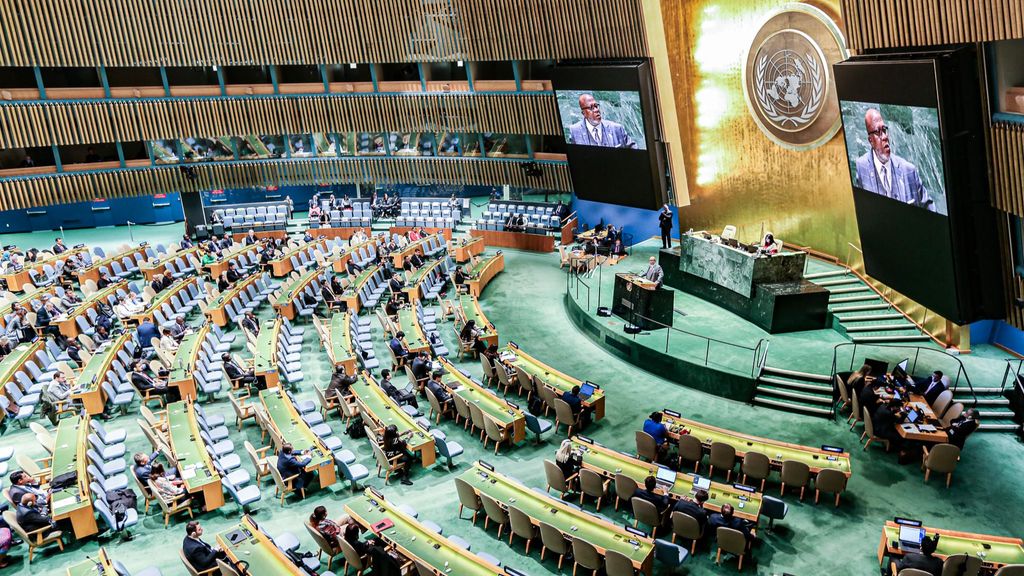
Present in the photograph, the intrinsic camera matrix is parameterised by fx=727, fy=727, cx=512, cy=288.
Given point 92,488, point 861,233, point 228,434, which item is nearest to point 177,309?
point 228,434

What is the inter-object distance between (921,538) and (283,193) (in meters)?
31.3

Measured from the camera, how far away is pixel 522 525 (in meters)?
10.2

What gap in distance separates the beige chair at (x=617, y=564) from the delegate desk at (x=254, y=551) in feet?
12.4

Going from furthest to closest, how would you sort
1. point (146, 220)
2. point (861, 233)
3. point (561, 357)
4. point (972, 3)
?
point (146, 220)
point (561, 357)
point (861, 233)
point (972, 3)

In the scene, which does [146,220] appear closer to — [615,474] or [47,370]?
[47,370]

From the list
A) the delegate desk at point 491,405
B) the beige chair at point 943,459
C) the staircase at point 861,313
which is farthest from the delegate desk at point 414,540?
the staircase at point 861,313

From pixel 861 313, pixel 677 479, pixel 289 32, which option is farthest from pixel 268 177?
pixel 677 479

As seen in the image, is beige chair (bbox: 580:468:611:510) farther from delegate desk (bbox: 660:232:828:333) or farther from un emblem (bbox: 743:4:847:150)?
un emblem (bbox: 743:4:847:150)

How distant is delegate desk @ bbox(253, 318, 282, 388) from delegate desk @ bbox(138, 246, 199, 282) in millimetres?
6312

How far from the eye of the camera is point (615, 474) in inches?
441

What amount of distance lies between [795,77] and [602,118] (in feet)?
17.5

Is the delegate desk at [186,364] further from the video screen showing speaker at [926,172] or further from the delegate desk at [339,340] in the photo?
the video screen showing speaker at [926,172]

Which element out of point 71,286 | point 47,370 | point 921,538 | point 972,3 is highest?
point 972,3

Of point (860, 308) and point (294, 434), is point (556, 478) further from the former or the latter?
point (860, 308)
